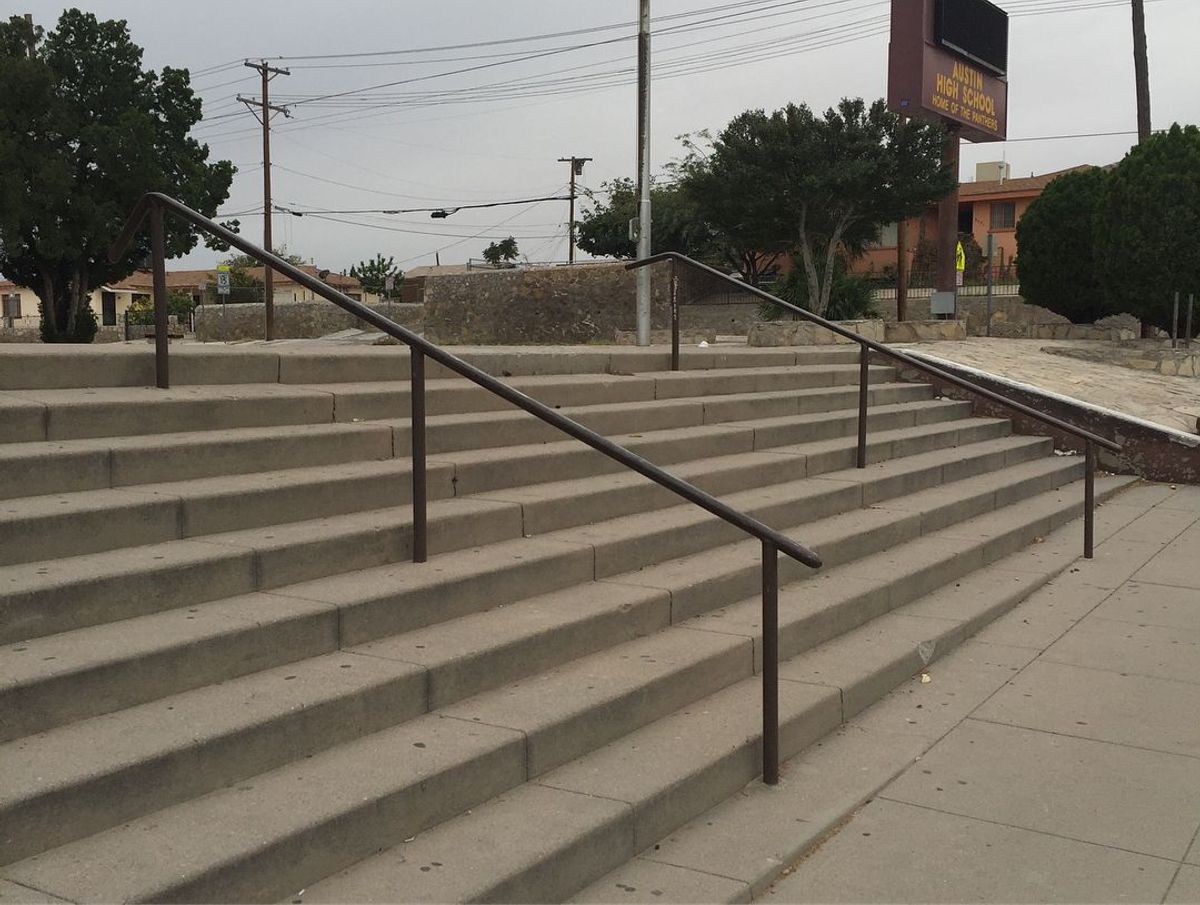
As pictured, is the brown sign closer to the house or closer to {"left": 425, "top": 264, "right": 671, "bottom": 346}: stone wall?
{"left": 425, "top": 264, "right": 671, "bottom": 346}: stone wall

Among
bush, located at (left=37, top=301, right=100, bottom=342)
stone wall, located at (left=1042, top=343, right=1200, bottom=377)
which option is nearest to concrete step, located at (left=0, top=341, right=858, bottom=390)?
stone wall, located at (left=1042, top=343, right=1200, bottom=377)

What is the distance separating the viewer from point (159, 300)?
5.08 metres

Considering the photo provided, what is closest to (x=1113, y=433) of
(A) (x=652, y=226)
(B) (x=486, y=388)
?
(B) (x=486, y=388)

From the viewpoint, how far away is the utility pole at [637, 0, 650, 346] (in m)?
18.3

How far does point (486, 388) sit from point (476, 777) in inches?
73.7

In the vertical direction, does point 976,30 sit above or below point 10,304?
above

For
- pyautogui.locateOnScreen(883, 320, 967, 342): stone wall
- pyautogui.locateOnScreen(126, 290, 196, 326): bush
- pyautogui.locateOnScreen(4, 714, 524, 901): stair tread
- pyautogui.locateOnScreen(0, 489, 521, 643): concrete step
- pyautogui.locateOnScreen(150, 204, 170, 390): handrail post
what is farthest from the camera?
pyautogui.locateOnScreen(126, 290, 196, 326): bush

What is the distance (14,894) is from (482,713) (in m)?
1.51

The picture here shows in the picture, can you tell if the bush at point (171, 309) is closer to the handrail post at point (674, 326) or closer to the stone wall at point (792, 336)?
the stone wall at point (792, 336)

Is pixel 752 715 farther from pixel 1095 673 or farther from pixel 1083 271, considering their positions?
pixel 1083 271

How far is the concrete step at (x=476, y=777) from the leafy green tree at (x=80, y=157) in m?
29.4

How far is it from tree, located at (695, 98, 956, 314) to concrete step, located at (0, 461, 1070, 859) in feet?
44.6

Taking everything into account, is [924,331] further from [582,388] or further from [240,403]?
[240,403]

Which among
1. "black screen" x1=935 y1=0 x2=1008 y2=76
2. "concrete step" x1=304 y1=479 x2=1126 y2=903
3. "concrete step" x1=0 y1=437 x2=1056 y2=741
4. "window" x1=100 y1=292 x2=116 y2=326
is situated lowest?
"concrete step" x1=304 y1=479 x2=1126 y2=903
